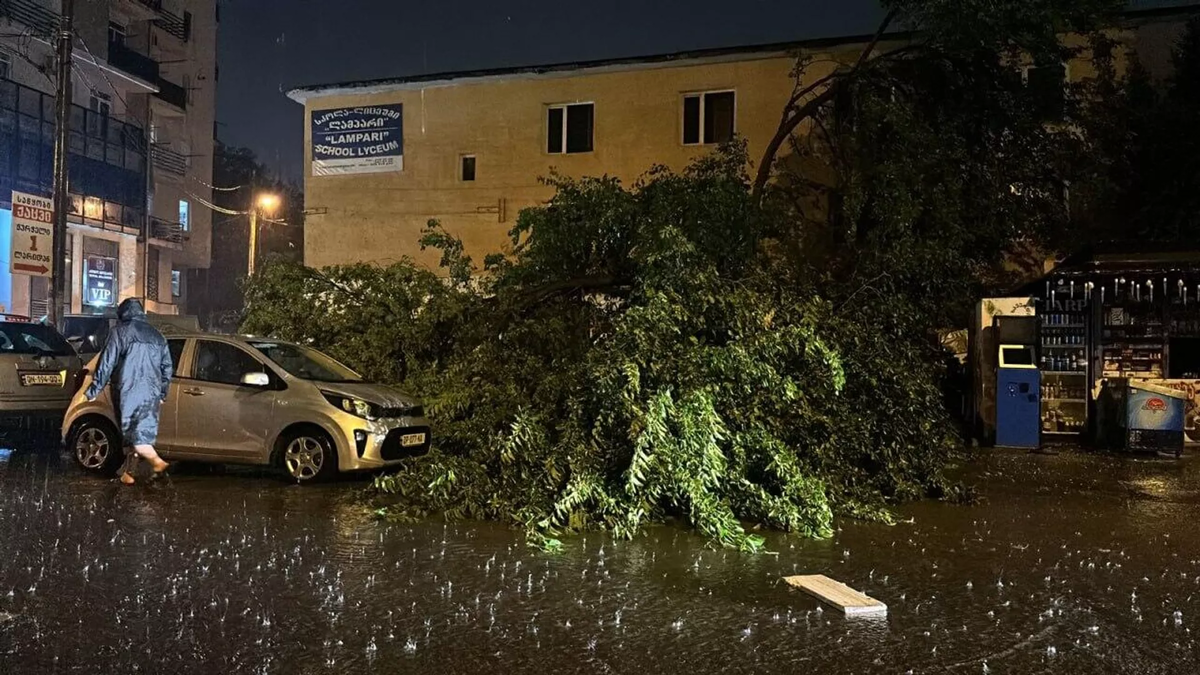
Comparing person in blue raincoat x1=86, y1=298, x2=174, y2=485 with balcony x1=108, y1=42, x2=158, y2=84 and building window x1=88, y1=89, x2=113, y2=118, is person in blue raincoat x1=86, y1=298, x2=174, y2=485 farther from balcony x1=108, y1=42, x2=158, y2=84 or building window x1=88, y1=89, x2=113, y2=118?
balcony x1=108, y1=42, x2=158, y2=84

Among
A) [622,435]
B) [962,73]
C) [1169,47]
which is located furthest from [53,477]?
[1169,47]

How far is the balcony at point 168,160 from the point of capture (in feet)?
118

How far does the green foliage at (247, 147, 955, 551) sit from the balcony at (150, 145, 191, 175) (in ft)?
90.5

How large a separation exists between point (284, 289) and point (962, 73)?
1135 cm

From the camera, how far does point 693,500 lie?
25.2 feet

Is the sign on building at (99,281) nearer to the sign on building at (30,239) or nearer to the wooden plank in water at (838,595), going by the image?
the sign on building at (30,239)

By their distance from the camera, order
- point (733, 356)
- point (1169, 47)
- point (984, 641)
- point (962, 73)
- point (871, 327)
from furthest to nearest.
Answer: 1. point (1169, 47)
2. point (962, 73)
3. point (871, 327)
4. point (733, 356)
5. point (984, 641)

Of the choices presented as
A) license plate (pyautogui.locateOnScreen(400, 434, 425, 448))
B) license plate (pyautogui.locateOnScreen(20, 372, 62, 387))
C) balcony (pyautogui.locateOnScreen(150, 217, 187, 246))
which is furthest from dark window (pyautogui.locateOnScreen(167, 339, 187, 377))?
balcony (pyautogui.locateOnScreen(150, 217, 187, 246))

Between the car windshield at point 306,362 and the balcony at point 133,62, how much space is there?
83.5 feet

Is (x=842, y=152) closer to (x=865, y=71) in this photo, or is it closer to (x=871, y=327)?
(x=865, y=71)

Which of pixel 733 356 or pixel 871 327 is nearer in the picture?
pixel 733 356

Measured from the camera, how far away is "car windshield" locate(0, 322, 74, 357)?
13.0m

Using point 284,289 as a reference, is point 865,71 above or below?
above

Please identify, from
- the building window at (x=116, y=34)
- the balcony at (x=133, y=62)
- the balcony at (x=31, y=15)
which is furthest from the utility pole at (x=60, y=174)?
the building window at (x=116, y=34)
